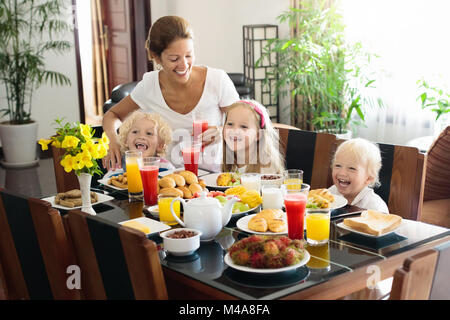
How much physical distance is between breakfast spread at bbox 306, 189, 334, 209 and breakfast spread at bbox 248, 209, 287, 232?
108mm

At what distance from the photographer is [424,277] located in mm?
1127

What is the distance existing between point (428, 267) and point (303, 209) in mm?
620

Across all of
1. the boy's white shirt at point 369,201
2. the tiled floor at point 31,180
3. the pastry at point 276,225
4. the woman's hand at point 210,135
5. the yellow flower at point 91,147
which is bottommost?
the tiled floor at point 31,180

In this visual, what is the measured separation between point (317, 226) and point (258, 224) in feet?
0.68

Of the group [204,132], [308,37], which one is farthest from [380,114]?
[204,132]

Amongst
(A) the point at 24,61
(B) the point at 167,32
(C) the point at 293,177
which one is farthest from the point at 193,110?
(A) the point at 24,61

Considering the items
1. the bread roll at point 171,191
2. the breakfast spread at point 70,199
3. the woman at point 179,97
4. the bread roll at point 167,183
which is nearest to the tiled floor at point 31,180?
the woman at point 179,97

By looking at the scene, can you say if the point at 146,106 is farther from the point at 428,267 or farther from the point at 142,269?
the point at 428,267

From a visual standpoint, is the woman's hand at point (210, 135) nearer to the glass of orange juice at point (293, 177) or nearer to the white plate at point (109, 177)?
the white plate at point (109, 177)

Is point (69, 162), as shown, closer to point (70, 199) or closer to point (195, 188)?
point (70, 199)

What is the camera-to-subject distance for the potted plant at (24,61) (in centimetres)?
584

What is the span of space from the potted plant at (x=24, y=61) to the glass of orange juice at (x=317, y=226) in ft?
15.7

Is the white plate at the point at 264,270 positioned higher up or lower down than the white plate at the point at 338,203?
higher up

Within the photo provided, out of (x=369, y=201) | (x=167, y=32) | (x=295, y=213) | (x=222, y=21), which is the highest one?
(x=222, y=21)
